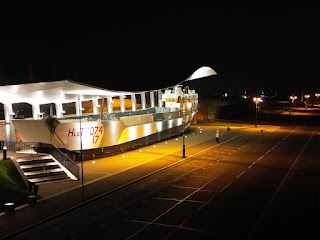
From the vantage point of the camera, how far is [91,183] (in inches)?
992

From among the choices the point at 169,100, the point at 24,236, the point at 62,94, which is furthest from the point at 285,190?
the point at 169,100

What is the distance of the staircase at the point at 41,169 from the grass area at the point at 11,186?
0.75 meters

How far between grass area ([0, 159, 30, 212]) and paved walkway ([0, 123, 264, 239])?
0.95m

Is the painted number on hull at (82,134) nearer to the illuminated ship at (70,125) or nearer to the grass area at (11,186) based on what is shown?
the illuminated ship at (70,125)

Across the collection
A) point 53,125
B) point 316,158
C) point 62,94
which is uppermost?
point 62,94

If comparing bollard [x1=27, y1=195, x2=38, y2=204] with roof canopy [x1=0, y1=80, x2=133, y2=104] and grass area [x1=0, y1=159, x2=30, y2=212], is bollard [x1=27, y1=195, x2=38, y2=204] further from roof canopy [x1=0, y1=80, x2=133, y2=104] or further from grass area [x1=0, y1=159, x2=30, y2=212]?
roof canopy [x1=0, y1=80, x2=133, y2=104]

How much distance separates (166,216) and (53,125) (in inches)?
675

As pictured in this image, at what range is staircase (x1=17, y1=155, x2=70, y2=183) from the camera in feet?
85.4

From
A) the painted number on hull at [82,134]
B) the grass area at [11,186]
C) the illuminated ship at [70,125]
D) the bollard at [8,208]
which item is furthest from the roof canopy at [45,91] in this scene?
the bollard at [8,208]

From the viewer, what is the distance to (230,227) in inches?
645

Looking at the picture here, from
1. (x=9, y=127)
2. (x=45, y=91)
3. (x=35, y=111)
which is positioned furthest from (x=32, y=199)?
(x=35, y=111)

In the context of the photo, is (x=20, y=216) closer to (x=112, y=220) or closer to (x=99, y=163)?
(x=112, y=220)

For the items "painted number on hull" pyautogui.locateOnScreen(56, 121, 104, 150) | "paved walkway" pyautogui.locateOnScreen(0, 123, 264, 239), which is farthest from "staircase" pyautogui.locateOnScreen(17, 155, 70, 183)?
"painted number on hull" pyautogui.locateOnScreen(56, 121, 104, 150)

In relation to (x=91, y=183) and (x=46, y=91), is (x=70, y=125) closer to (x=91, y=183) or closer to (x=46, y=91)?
(x=46, y=91)
